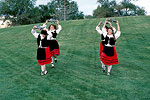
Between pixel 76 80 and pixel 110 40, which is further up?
pixel 110 40

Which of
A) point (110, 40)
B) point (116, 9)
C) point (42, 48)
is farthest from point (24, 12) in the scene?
point (110, 40)

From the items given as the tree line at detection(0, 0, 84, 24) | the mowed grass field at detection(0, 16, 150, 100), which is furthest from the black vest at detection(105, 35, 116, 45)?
the tree line at detection(0, 0, 84, 24)

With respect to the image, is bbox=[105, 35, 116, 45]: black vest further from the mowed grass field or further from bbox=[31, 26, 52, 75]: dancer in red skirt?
bbox=[31, 26, 52, 75]: dancer in red skirt

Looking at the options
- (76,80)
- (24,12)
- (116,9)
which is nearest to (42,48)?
(76,80)

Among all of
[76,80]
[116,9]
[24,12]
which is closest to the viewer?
[76,80]

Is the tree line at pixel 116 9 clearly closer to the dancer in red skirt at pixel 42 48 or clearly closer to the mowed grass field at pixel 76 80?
the mowed grass field at pixel 76 80

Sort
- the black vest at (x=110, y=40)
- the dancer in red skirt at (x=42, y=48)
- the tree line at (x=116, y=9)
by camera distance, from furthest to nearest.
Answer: the tree line at (x=116, y=9) < the dancer in red skirt at (x=42, y=48) < the black vest at (x=110, y=40)

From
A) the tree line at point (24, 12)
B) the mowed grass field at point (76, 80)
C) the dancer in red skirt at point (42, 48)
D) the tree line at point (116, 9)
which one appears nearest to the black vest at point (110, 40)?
the mowed grass field at point (76, 80)

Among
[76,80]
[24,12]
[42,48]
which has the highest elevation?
[24,12]

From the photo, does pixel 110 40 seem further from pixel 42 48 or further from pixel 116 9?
pixel 116 9

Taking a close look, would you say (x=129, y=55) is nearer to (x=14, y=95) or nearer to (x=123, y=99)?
(x=123, y=99)

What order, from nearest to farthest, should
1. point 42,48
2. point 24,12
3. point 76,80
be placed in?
point 76,80, point 42,48, point 24,12

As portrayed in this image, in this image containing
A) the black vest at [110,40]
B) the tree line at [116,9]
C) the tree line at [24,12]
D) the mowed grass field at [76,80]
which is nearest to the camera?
the mowed grass field at [76,80]

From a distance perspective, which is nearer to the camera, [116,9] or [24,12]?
[24,12]
